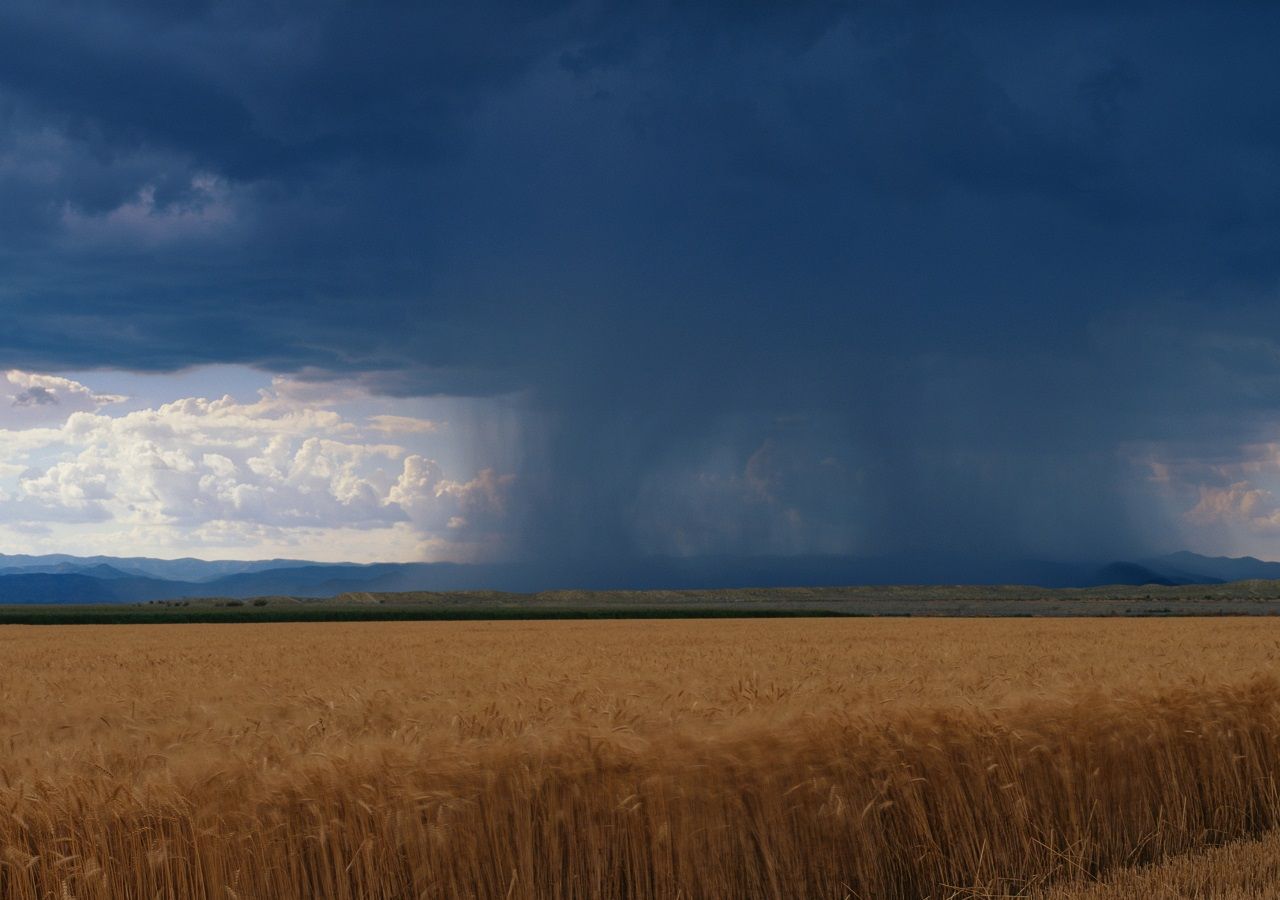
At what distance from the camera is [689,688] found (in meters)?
12.5

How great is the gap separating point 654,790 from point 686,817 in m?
0.35

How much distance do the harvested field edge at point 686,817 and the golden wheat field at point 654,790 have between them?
17 mm

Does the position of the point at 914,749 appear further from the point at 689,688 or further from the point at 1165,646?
the point at 1165,646

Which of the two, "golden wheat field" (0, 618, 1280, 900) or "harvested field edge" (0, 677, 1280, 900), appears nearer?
"harvested field edge" (0, 677, 1280, 900)

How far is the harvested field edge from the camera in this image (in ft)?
20.1

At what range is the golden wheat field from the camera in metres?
6.28

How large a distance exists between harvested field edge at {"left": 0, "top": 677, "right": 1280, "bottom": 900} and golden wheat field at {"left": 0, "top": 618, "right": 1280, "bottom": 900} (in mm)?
17

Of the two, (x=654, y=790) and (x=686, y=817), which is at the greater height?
(x=654, y=790)

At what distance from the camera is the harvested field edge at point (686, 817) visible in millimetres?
6137

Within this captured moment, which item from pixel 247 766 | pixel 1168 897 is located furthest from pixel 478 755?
pixel 1168 897

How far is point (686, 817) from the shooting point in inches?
293

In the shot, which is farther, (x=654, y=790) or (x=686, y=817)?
(x=686, y=817)

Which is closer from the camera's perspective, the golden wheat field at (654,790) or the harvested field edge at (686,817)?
the harvested field edge at (686,817)

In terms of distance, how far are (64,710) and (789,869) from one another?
978cm
